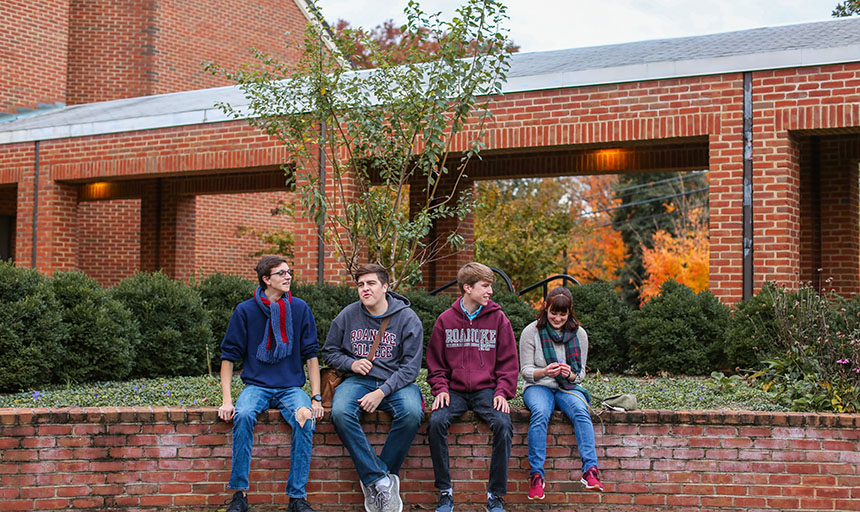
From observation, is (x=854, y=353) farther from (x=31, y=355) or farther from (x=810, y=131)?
(x=31, y=355)

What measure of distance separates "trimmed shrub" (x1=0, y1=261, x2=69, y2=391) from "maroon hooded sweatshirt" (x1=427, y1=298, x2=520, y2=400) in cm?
317

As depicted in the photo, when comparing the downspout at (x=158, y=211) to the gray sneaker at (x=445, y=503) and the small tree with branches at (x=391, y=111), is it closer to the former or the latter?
the small tree with branches at (x=391, y=111)

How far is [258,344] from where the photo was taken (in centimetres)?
590

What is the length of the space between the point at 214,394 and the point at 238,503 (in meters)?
1.39

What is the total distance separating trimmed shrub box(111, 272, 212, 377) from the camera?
8195 millimetres

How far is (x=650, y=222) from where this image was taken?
1467 inches

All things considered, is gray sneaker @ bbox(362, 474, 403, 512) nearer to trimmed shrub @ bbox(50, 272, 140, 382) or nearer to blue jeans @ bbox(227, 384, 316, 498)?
blue jeans @ bbox(227, 384, 316, 498)

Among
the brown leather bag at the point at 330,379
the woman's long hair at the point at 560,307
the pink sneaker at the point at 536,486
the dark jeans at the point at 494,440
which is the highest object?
the woman's long hair at the point at 560,307

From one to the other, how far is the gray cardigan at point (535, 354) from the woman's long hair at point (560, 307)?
6 centimetres

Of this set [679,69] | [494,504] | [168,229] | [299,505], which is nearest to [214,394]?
[299,505]

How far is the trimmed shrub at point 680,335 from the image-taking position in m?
8.70

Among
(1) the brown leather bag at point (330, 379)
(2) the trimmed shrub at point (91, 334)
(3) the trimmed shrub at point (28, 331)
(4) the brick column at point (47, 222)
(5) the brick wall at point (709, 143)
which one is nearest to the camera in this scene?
(1) the brown leather bag at point (330, 379)

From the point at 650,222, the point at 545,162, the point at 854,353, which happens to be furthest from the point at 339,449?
the point at 650,222

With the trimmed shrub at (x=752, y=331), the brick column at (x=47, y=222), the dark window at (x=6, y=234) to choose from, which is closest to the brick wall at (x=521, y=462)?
the trimmed shrub at (x=752, y=331)
